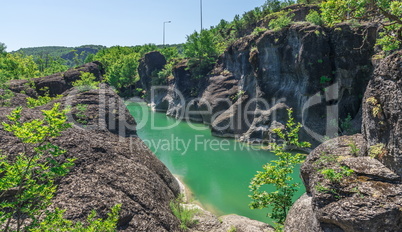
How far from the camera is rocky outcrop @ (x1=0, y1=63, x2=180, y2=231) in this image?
682 centimetres

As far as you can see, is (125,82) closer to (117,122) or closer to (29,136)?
(117,122)

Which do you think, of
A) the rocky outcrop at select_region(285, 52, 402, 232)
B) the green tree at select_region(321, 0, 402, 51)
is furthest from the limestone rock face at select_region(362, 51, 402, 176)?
the green tree at select_region(321, 0, 402, 51)

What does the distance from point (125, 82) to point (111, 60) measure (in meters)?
15.9

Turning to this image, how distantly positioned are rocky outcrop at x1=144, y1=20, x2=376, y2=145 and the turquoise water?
8.30 feet

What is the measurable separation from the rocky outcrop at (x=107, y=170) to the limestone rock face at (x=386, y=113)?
6.58 meters

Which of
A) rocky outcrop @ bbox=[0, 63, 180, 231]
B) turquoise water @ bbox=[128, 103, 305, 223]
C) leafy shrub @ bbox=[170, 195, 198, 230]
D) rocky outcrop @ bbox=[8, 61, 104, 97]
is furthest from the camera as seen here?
rocky outcrop @ bbox=[8, 61, 104, 97]

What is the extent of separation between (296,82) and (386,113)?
56.2 ft

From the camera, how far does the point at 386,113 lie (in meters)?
6.10

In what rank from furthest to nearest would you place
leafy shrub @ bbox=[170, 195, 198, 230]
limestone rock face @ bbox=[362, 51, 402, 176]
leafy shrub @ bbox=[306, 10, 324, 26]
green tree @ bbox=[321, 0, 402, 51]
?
leafy shrub @ bbox=[306, 10, 324, 26], leafy shrub @ bbox=[170, 195, 198, 230], green tree @ bbox=[321, 0, 402, 51], limestone rock face @ bbox=[362, 51, 402, 176]

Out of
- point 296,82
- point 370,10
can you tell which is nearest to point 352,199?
point 370,10

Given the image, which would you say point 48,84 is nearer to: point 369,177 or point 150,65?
point 369,177

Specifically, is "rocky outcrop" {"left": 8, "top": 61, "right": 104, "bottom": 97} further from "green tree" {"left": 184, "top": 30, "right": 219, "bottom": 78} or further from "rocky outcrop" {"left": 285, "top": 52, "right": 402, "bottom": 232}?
"rocky outcrop" {"left": 285, "top": 52, "right": 402, "bottom": 232}

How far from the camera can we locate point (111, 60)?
2876 inches

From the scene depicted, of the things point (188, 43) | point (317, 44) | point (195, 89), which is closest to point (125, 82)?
point (188, 43)
